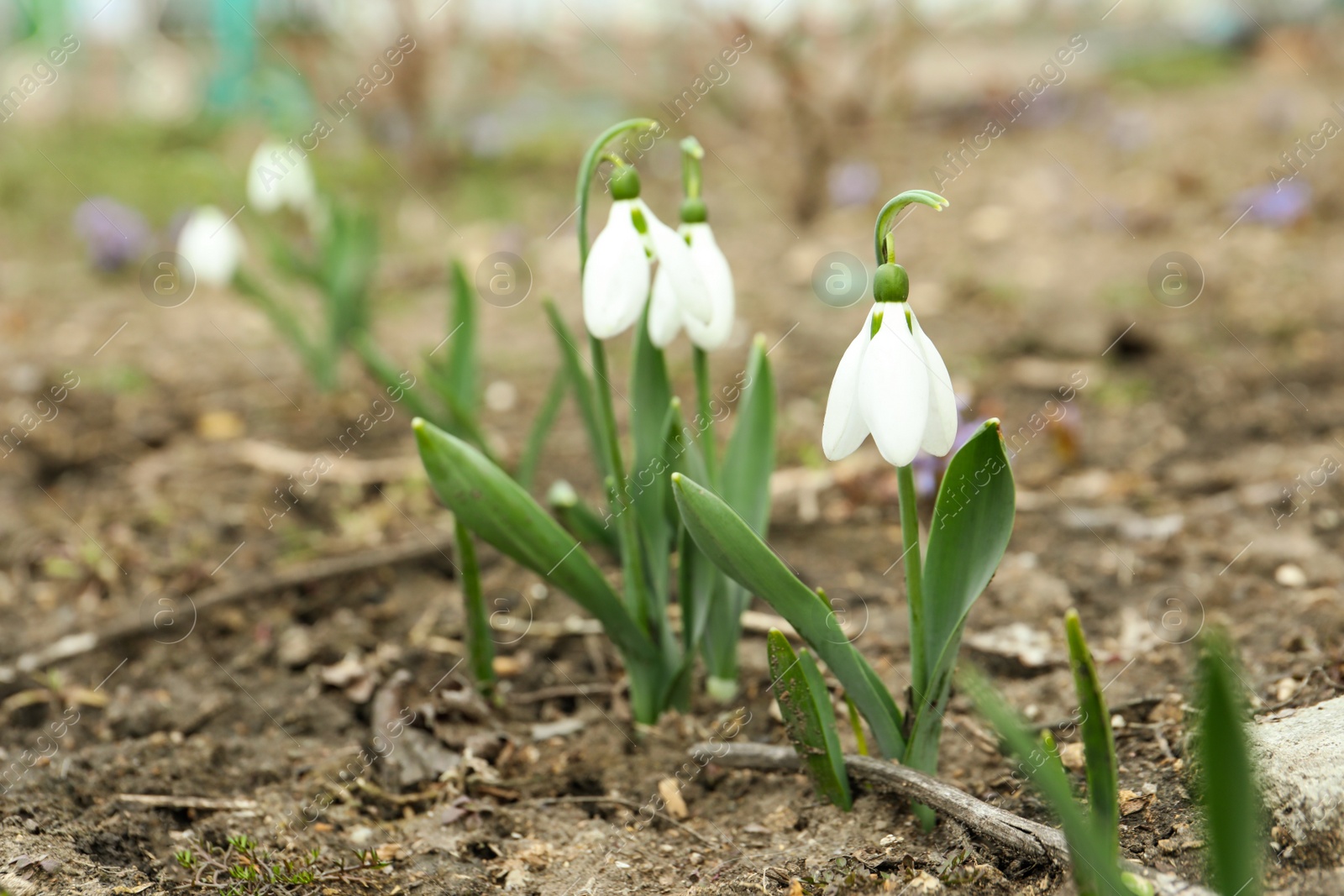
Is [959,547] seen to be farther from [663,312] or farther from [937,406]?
[663,312]

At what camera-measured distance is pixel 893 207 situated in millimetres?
1143

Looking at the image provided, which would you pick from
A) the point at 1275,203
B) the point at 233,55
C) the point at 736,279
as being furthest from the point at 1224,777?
the point at 233,55

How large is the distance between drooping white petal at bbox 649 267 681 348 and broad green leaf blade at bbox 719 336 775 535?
0.19 metres

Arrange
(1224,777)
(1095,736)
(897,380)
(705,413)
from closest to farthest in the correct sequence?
(1224,777) → (1095,736) → (897,380) → (705,413)

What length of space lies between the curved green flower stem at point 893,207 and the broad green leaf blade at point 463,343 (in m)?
1.27

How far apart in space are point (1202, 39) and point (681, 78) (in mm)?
5728

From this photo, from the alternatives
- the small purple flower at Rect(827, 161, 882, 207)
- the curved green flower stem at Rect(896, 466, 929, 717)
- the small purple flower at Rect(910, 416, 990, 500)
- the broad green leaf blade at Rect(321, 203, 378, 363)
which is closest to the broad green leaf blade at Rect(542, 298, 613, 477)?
the curved green flower stem at Rect(896, 466, 929, 717)

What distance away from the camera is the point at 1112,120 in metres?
5.89

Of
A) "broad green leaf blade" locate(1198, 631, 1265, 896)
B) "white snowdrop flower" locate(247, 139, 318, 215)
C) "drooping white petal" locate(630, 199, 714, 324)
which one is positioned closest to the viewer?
"broad green leaf blade" locate(1198, 631, 1265, 896)

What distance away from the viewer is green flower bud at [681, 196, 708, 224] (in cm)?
147

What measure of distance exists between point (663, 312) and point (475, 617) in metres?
0.65

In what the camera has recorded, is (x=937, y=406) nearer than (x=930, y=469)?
Yes

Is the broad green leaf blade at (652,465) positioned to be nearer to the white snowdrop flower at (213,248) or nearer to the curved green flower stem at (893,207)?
the curved green flower stem at (893,207)

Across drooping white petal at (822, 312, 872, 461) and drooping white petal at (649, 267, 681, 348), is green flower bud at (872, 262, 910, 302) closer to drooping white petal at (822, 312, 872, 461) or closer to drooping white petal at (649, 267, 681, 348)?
drooping white petal at (822, 312, 872, 461)
